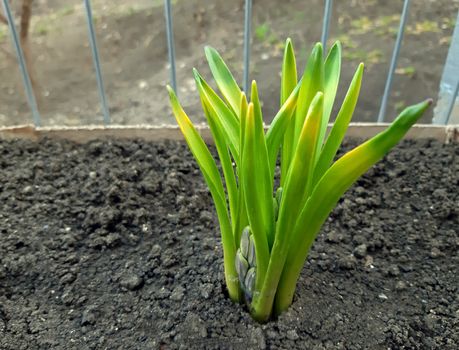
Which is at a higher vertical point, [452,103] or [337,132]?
[337,132]

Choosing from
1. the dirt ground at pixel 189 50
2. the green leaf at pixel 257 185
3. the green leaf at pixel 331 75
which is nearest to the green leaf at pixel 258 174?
the green leaf at pixel 257 185

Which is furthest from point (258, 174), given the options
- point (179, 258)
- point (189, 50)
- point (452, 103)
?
point (189, 50)

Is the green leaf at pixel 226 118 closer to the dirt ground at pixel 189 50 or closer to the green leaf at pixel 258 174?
the green leaf at pixel 258 174

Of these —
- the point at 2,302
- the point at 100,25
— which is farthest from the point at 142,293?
the point at 100,25

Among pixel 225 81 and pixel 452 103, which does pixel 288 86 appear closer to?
pixel 225 81

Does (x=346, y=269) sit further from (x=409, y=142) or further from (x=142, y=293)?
(x=409, y=142)

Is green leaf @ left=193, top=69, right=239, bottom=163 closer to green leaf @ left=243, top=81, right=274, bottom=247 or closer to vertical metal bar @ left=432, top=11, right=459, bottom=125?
green leaf @ left=243, top=81, right=274, bottom=247
